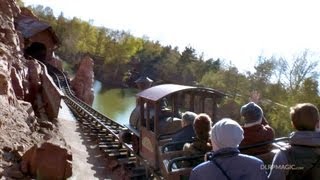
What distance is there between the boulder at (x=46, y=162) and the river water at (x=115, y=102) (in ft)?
99.7

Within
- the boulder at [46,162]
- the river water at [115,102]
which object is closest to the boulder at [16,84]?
the boulder at [46,162]

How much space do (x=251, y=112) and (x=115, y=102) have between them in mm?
52354

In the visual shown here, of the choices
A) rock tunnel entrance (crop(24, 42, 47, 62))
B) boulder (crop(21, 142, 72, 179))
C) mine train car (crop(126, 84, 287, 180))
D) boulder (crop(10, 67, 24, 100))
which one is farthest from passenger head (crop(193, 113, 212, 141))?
rock tunnel entrance (crop(24, 42, 47, 62))

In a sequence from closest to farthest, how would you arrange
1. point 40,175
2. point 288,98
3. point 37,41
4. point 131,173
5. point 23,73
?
point 40,175 < point 131,173 < point 23,73 < point 288,98 < point 37,41

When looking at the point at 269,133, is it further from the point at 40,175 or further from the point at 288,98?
the point at 288,98

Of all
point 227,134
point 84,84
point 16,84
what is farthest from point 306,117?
point 84,84

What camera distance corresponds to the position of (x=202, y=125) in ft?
16.9

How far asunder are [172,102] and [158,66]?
58.6 metres

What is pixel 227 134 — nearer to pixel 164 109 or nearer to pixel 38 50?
pixel 164 109

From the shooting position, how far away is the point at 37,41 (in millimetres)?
38438

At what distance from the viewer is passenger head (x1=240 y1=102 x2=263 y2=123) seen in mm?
4770

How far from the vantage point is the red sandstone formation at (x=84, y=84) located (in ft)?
119

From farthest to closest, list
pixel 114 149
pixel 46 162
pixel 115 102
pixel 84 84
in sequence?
pixel 115 102 → pixel 84 84 → pixel 114 149 → pixel 46 162

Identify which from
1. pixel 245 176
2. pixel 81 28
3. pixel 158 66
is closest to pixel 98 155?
pixel 245 176
